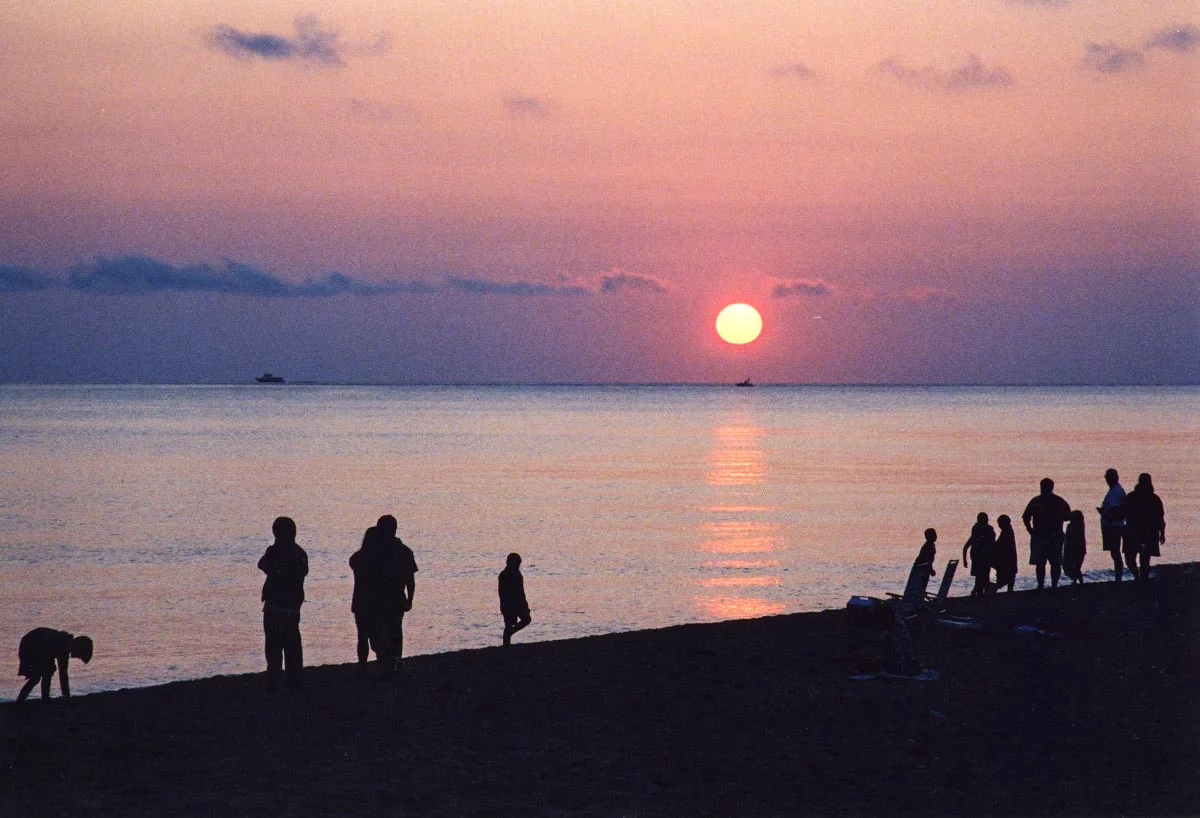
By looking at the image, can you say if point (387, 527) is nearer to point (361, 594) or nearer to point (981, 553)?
point (361, 594)

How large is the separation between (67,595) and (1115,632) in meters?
22.2

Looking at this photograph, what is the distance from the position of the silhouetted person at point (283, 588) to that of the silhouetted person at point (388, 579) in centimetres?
83

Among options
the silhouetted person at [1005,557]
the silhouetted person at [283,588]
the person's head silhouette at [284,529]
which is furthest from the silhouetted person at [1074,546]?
the person's head silhouette at [284,529]

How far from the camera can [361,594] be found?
1398cm

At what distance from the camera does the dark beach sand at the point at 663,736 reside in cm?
1019

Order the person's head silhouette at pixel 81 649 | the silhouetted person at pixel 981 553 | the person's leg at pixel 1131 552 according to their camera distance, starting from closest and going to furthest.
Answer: the person's head silhouette at pixel 81 649, the person's leg at pixel 1131 552, the silhouetted person at pixel 981 553

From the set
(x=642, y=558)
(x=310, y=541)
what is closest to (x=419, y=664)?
(x=642, y=558)

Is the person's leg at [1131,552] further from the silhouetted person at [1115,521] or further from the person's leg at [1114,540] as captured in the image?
the person's leg at [1114,540]

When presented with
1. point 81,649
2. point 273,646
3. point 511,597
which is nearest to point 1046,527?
point 511,597

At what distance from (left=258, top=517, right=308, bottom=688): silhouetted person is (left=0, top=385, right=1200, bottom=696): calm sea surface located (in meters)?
7.39

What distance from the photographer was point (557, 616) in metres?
25.7

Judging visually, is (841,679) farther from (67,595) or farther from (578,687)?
(67,595)

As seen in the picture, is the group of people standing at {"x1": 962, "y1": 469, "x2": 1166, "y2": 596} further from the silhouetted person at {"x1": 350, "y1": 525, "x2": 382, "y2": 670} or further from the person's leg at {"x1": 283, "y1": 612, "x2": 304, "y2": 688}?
the person's leg at {"x1": 283, "y1": 612, "x2": 304, "y2": 688}

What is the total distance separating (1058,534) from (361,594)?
1221 centimetres
